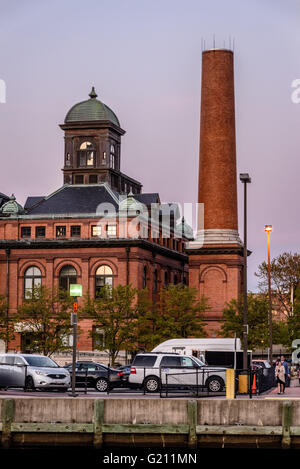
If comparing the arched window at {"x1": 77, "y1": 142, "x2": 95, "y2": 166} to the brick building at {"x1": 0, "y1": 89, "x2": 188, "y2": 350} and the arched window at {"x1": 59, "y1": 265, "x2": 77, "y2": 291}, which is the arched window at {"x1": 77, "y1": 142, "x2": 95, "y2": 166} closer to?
the brick building at {"x1": 0, "y1": 89, "x2": 188, "y2": 350}

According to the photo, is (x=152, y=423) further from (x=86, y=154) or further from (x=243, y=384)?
(x=86, y=154)

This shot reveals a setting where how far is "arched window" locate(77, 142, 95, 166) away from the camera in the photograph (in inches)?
A: 4530

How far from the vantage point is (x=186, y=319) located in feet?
318

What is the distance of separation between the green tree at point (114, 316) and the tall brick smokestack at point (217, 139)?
10.7 meters

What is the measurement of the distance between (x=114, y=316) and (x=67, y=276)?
11.4 m

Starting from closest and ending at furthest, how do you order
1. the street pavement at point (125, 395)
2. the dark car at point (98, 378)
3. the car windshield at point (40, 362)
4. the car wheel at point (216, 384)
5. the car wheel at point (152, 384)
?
1. the street pavement at point (125, 395)
2. the car wheel at point (216, 384)
3. the car windshield at point (40, 362)
4. the car wheel at point (152, 384)
5. the dark car at point (98, 378)

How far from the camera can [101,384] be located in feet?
180

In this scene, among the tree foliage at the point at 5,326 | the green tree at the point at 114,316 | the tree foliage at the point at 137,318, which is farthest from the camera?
the tree foliage at the point at 5,326

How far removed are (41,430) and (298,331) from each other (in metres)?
63.3

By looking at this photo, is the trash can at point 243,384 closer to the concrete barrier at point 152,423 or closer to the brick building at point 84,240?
the concrete barrier at point 152,423

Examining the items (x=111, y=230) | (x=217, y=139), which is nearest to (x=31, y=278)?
(x=111, y=230)

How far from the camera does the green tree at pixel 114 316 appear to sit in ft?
309

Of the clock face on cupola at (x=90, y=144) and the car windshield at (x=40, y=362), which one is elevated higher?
the clock face on cupola at (x=90, y=144)

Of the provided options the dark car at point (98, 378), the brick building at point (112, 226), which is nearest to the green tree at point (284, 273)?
the brick building at point (112, 226)
